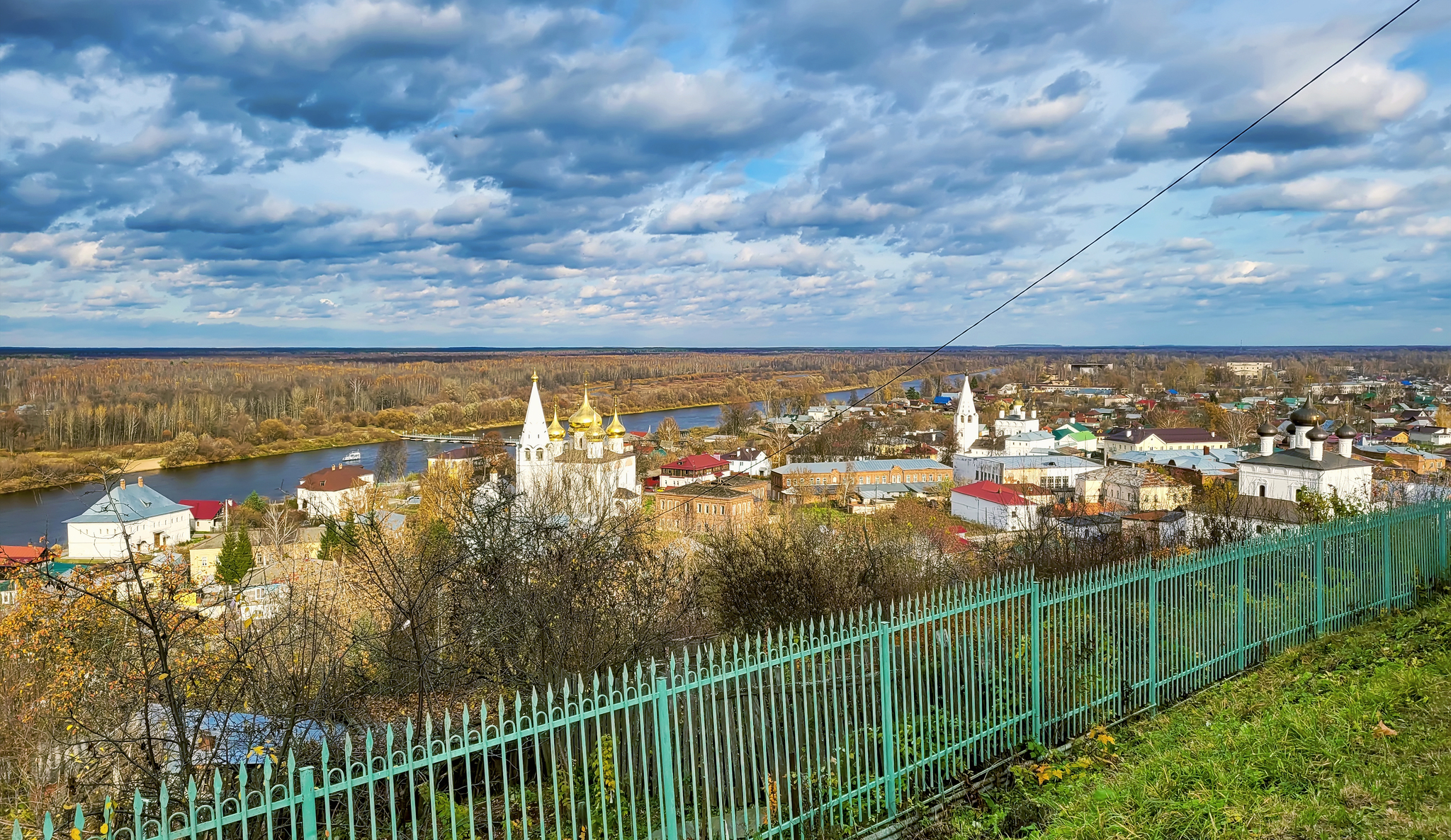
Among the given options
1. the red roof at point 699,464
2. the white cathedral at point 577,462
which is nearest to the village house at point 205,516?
the white cathedral at point 577,462

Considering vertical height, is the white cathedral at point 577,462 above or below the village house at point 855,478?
above

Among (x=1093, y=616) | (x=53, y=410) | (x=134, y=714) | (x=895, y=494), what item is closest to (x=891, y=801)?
(x=1093, y=616)

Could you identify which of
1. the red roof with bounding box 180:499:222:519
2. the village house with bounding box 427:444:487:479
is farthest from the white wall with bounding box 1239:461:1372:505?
the red roof with bounding box 180:499:222:519

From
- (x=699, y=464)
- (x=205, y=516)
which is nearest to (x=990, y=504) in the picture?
(x=699, y=464)

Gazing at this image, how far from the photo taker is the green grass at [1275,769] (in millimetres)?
4098

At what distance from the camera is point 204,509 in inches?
1916

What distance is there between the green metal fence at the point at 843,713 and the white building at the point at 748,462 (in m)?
48.7

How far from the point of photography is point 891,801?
5.06 metres

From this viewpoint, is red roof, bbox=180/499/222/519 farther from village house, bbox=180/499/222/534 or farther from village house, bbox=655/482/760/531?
village house, bbox=655/482/760/531

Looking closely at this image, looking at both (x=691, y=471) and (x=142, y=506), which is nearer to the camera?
(x=142, y=506)

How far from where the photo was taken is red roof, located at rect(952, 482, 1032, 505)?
42112 mm

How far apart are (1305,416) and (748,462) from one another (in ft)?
134

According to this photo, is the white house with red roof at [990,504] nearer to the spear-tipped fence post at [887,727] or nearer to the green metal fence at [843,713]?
the green metal fence at [843,713]

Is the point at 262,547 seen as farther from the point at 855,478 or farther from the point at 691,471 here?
the point at 855,478
